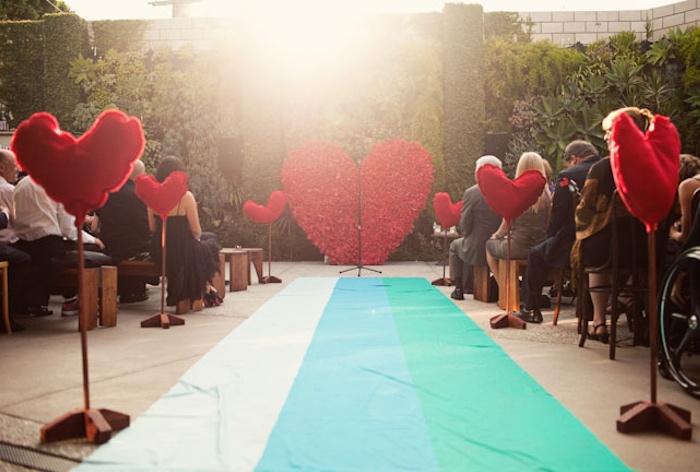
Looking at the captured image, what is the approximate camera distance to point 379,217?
11.2 metres

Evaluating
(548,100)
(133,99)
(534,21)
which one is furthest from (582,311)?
(133,99)

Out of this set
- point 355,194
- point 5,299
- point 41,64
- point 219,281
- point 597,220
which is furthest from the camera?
point 41,64

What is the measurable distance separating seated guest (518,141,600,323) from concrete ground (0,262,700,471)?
12.1 inches

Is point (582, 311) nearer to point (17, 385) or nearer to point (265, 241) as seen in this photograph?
point (17, 385)

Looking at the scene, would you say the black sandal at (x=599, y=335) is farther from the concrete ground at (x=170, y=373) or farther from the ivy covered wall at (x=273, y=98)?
the ivy covered wall at (x=273, y=98)

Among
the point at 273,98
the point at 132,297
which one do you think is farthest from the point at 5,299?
the point at 273,98

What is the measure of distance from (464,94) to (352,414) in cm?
1013

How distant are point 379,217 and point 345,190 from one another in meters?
0.71

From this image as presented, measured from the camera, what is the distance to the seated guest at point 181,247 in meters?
6.25

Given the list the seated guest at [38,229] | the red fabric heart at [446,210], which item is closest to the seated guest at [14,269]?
the seated guest at [38,229]

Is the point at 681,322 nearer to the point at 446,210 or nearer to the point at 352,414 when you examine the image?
the point at 352,414

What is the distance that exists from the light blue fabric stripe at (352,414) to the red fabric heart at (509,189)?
1344 millimetres

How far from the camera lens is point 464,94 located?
12.5 m

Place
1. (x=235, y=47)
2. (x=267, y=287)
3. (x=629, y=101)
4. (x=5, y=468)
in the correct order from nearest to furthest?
(x=5, y=468) → (x=267, y=287) → (x=629, y=101) → (x=235, y=47)
